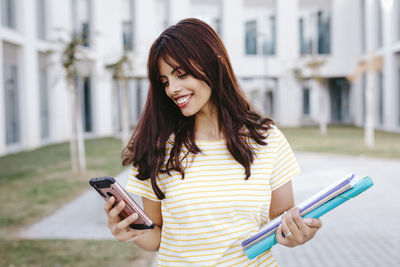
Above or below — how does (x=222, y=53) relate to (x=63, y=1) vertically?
below

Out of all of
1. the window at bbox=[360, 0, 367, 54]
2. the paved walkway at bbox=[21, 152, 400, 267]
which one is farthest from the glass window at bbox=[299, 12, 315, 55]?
the paved walkway at bbox=[21, 152, 400, 267]

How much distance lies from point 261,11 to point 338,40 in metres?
6.04

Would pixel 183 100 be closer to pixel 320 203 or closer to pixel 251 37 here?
pixel 320 203

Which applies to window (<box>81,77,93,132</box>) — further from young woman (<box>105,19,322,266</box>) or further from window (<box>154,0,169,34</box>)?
young woman (<box>105,19,322,266</box>)

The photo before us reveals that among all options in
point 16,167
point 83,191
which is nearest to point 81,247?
point 83,191

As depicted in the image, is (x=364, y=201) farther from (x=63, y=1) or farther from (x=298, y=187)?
(x=63, y=1)

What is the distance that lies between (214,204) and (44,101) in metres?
20.3

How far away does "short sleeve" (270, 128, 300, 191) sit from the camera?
176 centimetres

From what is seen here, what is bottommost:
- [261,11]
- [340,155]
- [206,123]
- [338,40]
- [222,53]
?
[340,155]

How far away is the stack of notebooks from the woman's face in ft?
1.72

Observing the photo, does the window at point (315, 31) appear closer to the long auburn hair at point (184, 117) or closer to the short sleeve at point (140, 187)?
the long auburn hair at point (184, 117)

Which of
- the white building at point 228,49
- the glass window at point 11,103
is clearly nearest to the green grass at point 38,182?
the glass window at point 11,103

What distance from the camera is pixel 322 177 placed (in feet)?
32.0

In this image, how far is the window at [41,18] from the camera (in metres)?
20.0
